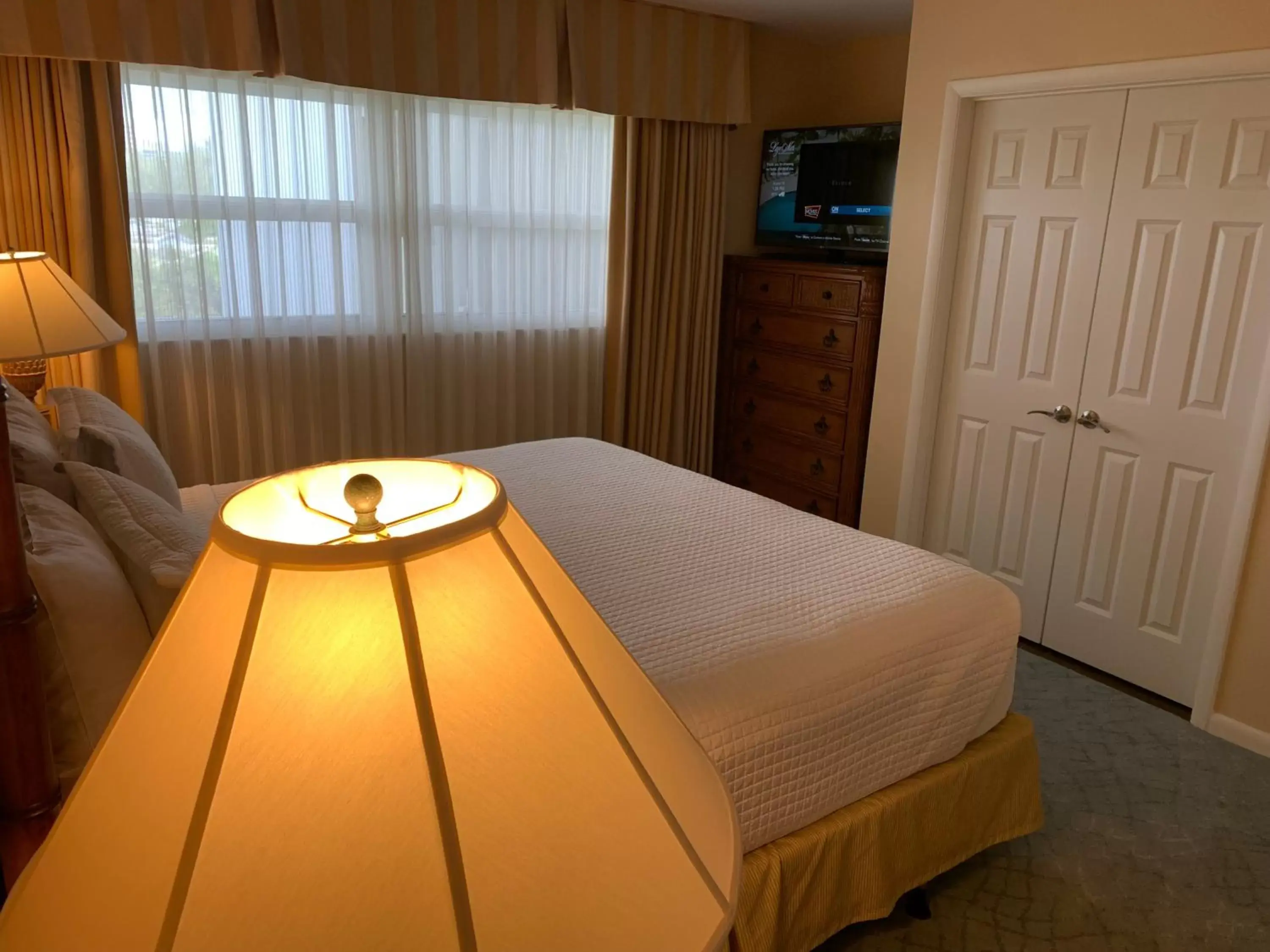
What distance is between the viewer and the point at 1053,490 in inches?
133

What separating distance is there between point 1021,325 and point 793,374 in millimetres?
1181

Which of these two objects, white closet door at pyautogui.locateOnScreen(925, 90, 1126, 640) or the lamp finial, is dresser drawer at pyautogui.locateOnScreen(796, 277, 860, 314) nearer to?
white closet door at pyautogui.locateOnScreen(925, 90, 1126, 640)

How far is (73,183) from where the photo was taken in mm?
3049

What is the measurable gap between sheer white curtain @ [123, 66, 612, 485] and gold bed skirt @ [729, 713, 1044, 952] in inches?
107

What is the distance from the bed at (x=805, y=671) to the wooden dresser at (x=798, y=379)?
65.2 inches

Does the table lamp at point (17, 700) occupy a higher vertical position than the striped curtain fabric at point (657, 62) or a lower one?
lower

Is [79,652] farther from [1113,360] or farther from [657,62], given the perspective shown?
[657,62]

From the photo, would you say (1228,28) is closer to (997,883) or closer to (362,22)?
(997,883)

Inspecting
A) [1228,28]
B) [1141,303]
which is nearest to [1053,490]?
[1141,303]

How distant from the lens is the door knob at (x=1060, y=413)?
329 cm

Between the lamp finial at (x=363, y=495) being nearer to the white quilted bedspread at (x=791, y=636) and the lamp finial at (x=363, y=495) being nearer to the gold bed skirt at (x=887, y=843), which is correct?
the white quilted bedspread at (x=791, y=636)

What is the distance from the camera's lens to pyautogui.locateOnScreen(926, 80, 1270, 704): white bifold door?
282cm

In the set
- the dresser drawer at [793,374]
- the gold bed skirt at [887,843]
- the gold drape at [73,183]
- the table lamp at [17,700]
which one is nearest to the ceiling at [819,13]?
the dresser drawer at [793,374]

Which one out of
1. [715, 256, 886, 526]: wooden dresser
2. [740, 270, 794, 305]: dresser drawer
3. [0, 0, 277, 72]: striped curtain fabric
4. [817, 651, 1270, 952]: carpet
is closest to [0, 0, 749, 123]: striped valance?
[0, 0, 277, 72]: striped curtain fabric
